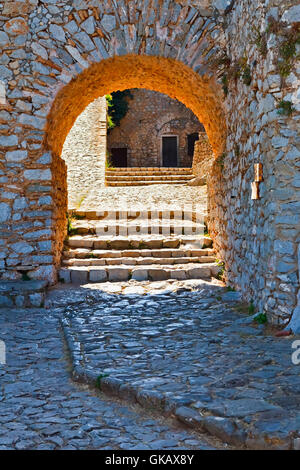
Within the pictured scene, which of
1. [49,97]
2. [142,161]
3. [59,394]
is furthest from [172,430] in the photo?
[142,161]

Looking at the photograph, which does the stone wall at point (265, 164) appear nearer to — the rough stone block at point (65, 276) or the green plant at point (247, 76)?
the green plant at point (247, 76)

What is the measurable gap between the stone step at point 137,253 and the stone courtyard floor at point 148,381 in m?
2.08

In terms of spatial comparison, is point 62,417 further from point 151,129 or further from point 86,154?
point 151,129

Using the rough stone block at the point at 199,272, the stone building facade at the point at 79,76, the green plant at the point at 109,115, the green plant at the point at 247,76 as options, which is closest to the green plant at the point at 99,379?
the stone building facade at the point at 79,76

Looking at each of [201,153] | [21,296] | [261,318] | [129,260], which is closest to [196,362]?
[261,318]

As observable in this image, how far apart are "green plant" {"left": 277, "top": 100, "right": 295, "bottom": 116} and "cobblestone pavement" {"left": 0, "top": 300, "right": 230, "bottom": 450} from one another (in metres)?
2.86

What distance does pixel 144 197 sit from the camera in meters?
10.7

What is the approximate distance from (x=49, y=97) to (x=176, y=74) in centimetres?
194

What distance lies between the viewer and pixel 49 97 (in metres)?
6.09

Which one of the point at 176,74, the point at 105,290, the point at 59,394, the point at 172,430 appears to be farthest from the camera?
the point at 176,74

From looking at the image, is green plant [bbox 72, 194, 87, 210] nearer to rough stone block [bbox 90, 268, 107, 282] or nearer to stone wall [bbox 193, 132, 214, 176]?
rough stone block [bbox 90, 268, 107, 282]

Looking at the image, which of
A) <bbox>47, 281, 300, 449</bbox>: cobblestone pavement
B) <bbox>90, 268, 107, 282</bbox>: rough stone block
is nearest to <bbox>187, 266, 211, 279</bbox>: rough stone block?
<bbox>47, 281, 300, 449</bbox>: cobblestone pavement

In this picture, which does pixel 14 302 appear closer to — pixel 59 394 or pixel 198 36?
pixel 59 394

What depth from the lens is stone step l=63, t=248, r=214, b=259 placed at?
7273mm
